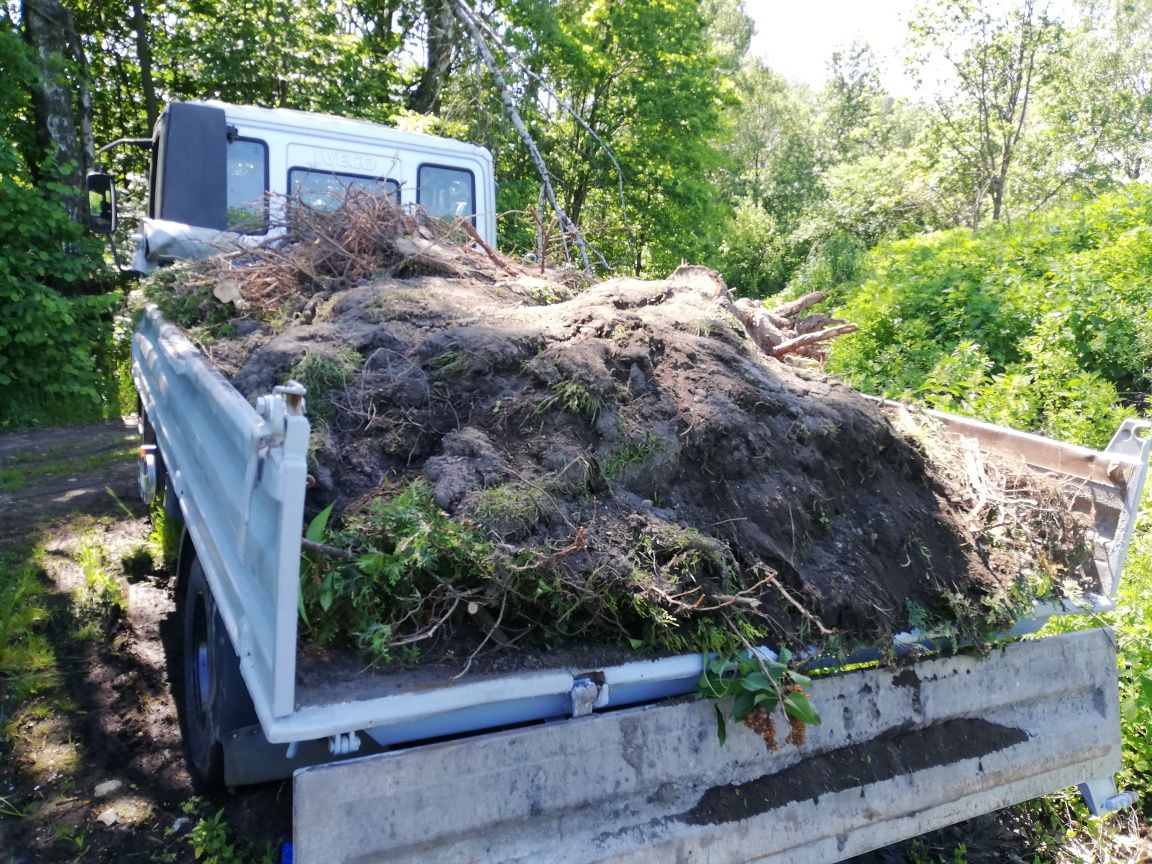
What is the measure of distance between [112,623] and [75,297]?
6.49 m

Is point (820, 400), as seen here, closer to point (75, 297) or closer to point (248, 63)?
point (75, 297)

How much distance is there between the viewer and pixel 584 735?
180cm

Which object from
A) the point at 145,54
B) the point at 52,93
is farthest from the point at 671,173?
the point at 52,93

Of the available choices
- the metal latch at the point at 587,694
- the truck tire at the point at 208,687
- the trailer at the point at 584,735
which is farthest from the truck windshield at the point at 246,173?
the metal latch at the point at 587,694

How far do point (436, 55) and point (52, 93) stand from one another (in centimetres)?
522

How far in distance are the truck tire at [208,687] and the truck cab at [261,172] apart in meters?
2.24

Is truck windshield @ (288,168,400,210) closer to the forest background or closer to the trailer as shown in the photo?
the forest background

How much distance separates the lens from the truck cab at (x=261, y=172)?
4.68 metres

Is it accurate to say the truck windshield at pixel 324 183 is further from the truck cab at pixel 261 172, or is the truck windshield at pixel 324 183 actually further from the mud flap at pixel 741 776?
the mud flap at pixel 741 776

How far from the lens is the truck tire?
7.55 ft

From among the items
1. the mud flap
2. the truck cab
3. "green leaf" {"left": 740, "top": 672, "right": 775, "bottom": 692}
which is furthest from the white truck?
the truck cab

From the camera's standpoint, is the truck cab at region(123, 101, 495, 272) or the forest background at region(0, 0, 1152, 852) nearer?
the truck cab at region(123, 101, 495, 272)

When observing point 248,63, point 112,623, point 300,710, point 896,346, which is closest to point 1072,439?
point 896,346

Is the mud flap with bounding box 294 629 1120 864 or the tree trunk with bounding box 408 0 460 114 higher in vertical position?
the tree trunk with bounding box 408 0 460 114
